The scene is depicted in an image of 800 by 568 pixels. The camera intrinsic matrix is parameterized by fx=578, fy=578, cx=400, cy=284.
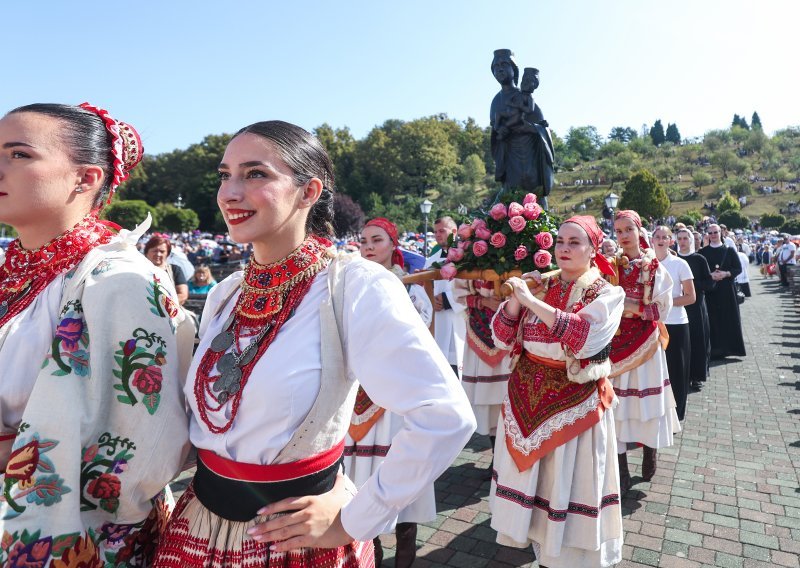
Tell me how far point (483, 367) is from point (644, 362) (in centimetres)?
144

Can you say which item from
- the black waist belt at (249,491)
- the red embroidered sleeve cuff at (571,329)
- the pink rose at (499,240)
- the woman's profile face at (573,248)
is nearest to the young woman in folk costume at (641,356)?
the pink rose at (499,240)

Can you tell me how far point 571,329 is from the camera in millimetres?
3232

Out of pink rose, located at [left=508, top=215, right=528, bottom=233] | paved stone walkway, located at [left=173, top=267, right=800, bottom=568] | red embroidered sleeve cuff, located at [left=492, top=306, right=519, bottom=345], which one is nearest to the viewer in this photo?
red embroidered sleeve cuff, located at [left=492, top=306, right=519, bottom=345]

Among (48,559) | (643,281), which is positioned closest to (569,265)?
(643,281)

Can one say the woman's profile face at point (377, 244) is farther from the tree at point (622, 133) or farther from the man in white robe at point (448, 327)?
the tree at point (622, 133)

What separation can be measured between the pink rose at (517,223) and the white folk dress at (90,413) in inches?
113

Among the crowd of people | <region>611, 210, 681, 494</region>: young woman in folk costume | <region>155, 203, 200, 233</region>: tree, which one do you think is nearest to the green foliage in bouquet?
<region>611, 210, 681, 494</region>: young woman in folk costume

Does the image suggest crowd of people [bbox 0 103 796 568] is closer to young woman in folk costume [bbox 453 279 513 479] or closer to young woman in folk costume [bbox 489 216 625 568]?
young woman in folk costume [bbox 489 216 625 568]

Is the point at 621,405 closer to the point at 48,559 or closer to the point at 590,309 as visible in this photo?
the point at 590,309

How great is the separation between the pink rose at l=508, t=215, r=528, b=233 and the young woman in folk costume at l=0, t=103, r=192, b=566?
9.17 feet

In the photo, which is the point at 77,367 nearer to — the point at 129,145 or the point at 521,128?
the point at 129,145

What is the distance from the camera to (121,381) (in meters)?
1.55

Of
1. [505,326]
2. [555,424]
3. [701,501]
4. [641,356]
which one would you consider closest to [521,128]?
Result: [641,356]

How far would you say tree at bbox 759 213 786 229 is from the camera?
59.2 metres
